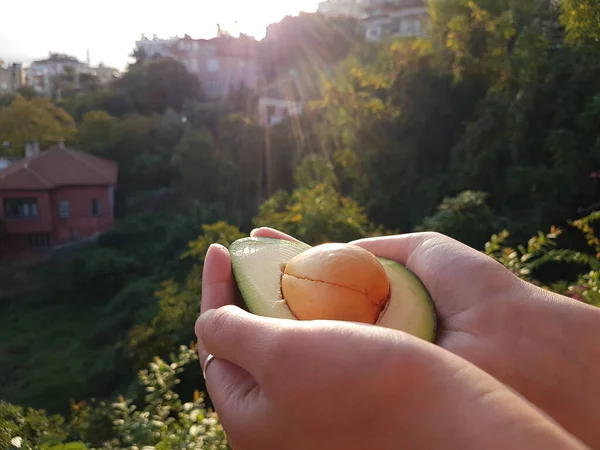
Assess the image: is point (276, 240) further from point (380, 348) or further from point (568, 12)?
point (568, 12)

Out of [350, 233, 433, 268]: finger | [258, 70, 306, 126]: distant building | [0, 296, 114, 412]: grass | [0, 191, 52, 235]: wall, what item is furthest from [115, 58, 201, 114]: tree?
[350, 233, 433, 268]: finger

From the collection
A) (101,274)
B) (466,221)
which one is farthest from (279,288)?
(101,274)

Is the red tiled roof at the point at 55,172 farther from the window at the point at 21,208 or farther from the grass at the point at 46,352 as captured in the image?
Result: the grass at the point at 46,352

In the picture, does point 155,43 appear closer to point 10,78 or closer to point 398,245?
point 10,78

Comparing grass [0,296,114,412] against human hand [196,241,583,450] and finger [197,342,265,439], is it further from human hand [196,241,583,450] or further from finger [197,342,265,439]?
human hand [196,241,583,450]

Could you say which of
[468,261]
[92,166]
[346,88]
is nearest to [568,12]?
[468,261]

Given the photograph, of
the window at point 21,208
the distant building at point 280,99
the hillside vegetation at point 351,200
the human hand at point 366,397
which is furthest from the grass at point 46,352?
the distant building at point 280,99
